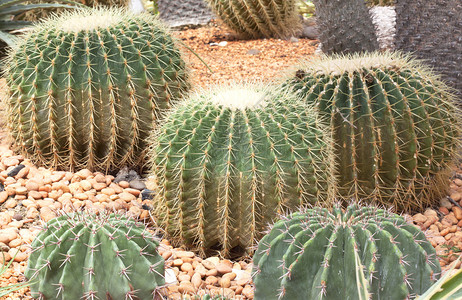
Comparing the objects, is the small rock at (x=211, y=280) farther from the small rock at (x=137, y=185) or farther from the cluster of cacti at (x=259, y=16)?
the cluster of cacti at (x=259, y=16)

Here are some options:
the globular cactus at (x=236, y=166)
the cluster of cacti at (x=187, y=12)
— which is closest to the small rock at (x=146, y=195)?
the globular cactus at (x=236, y=166)

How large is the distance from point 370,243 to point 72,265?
1.08 meters

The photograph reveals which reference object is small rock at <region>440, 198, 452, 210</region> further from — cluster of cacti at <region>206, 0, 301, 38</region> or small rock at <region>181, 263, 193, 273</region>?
cluster of cacti at <region>206, 0, 301, 38</region>

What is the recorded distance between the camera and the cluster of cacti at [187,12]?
804 cm

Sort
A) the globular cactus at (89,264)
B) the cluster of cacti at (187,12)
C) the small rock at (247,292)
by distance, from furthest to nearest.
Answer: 1. the cluster of cacti at (187,12)
2. the small rock at (247,292)
3. the globular cactus at (89,264)

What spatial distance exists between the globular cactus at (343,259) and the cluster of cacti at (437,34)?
237cm

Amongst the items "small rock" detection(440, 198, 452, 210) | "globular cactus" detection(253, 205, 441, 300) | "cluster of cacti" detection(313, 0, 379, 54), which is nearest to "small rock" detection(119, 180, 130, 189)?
"globular cactus" detection(253, 205, 441, 300)

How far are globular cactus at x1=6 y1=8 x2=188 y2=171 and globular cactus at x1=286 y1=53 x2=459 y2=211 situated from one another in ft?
2.86

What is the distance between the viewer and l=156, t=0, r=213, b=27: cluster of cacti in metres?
8.04

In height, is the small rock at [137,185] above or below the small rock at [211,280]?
above

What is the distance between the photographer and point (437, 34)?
4.29 m

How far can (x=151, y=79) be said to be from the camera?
12.1 feet

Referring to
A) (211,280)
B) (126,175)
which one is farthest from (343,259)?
(126,175)

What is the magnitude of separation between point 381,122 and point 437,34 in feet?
4.36
